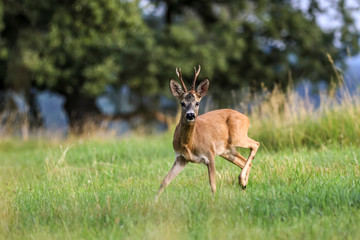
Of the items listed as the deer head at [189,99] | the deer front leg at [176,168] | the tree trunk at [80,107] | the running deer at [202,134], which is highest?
the deer head at [189,99]

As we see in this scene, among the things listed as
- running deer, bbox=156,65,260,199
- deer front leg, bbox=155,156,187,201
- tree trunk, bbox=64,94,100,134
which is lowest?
tree trunk, bbox=64,94,100,134

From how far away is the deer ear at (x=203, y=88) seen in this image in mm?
5190

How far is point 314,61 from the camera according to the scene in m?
20.6

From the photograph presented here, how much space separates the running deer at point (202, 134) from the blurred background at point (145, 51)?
8105 millimetres

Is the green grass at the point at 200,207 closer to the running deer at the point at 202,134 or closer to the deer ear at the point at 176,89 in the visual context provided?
the running deer at the point at 202,134

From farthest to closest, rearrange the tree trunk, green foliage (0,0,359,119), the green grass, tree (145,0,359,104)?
the tree trunk
tree (145,0,359,104)
green foliage (0,0,359,119)
the green grass

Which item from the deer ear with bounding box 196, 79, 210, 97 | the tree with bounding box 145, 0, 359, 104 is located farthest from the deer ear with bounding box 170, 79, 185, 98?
the tree with bounding box 145, 0, 359, 104

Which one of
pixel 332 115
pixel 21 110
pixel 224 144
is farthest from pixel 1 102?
pixel 224 144

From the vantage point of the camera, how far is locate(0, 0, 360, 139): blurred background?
15609 mm

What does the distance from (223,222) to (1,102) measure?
1738 centimetres

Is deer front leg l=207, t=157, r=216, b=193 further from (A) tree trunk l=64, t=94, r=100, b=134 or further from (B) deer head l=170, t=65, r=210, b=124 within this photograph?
(A) tree trunk l=64, t=94, r=100, b=134

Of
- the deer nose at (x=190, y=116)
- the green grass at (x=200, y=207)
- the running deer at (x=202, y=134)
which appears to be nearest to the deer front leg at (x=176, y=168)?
the running deer at (x=202, y=134)

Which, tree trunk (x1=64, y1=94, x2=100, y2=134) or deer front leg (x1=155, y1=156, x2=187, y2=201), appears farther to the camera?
tree trunk (x1=64, y1=94, x2=100, y2=134)

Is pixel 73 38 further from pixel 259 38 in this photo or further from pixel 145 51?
pixel 259 38
